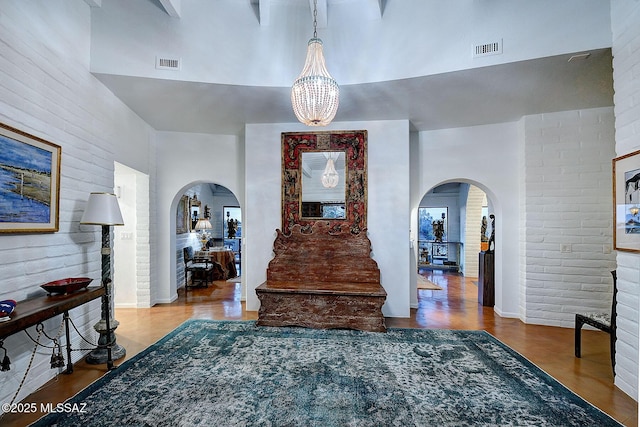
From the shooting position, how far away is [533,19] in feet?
9.24

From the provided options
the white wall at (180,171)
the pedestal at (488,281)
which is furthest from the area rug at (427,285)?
the white wall at (180,171)

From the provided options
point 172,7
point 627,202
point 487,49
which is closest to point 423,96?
point 487,49

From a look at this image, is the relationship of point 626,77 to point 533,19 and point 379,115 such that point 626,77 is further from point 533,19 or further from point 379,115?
point 379,115

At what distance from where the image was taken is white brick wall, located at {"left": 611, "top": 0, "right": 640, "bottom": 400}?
2373 millimetres

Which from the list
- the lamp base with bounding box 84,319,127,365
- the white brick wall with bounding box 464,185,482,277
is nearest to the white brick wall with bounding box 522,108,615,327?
the white brick wall with bounding box 464,185,482,277

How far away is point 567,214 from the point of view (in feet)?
13.4

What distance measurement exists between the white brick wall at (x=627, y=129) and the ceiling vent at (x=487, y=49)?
0.91 m

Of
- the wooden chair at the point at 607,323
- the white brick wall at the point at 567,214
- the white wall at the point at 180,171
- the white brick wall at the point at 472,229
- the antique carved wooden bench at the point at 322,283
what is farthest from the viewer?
the white brick wall at the point at 472,229

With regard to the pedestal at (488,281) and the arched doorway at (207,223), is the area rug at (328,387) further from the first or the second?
the arched doorway at (207,223)

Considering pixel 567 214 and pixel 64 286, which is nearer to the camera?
pixel 64 286

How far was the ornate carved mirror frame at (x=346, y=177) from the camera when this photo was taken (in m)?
4.44

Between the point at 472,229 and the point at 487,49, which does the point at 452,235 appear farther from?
the point at 487,49

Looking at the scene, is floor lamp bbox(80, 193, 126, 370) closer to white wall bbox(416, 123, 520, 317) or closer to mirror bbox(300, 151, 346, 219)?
mirror bbox(300, 151, 346, 219)

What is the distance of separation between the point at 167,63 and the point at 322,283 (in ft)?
10.9
